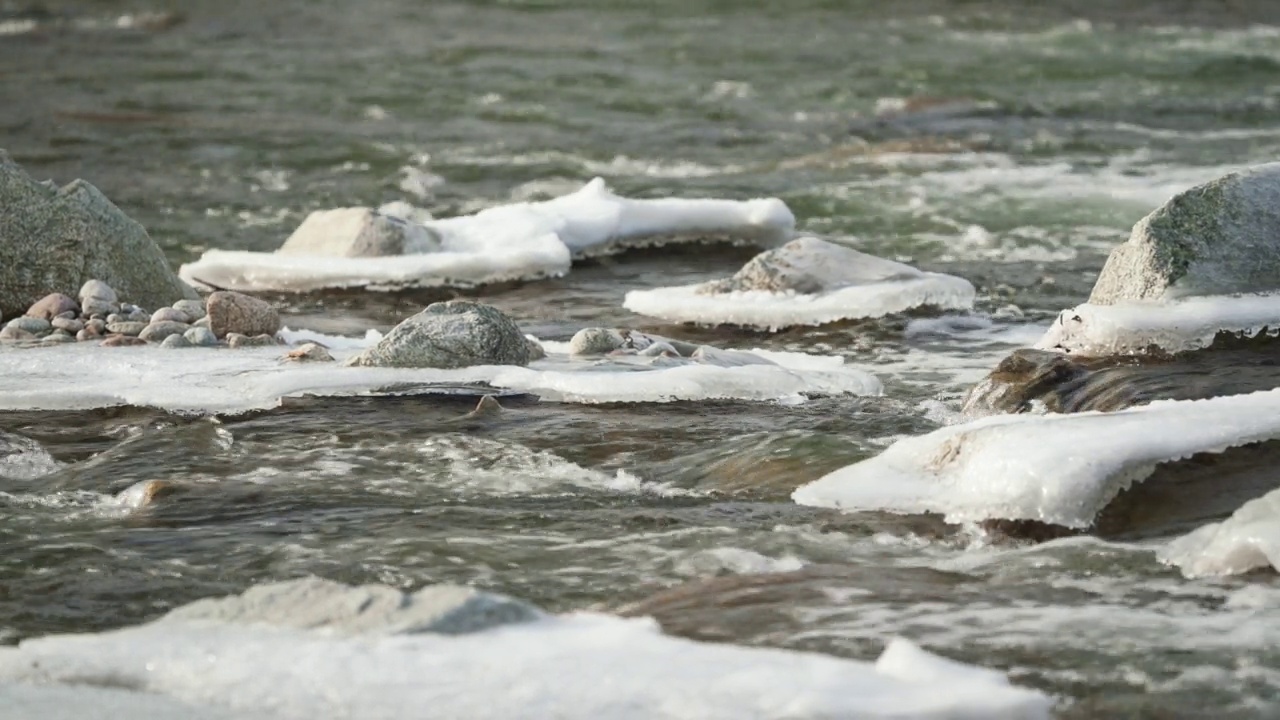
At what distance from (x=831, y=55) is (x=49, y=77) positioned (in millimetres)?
6793

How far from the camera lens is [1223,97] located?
15281 millimetres

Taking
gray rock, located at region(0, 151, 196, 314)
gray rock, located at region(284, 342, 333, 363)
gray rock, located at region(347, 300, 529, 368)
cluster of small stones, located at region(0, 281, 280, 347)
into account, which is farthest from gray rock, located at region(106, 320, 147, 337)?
gray rock, located at region(347, 300, 529, 368)

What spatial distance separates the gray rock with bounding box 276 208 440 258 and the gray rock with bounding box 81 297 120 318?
5.52ft

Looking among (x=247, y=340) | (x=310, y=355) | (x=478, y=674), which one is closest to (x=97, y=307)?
(x=247, y=340)

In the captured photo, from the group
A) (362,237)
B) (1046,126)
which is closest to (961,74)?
(1046,126)

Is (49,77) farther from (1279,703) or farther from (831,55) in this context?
(1279,703)

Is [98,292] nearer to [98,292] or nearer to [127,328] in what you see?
[98,292]

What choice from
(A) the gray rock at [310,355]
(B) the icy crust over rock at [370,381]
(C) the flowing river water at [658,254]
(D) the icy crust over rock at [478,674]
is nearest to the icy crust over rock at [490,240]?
(C) the flowing river water at [658,254]

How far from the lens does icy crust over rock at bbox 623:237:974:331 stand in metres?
8.12

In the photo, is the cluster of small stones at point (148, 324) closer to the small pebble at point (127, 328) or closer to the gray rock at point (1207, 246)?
the small pebble at point (127, 328)

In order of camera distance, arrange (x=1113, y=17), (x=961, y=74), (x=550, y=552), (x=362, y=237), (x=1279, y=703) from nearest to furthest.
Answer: (x=1279, y=703), (x=550, y=552), (x=362, y=237), (x=961, y=74), (x=1113, y=17)

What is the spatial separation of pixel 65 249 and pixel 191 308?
0.67 m

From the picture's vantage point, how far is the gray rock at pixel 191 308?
25.8 feet

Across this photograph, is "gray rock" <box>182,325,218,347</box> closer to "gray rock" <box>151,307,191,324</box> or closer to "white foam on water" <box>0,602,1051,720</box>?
"gray rock" <box>151,307,191,324</box>
